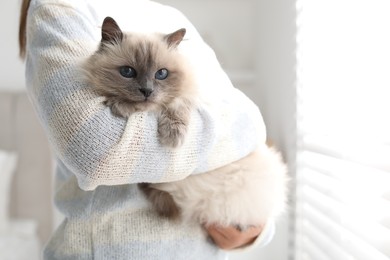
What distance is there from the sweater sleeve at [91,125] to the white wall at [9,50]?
161 cm

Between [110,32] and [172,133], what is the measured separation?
255 mm

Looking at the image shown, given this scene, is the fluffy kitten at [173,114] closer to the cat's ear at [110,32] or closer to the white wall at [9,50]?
the cat's ear at [110,32]

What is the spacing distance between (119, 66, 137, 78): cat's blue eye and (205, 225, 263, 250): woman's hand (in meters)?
0.38

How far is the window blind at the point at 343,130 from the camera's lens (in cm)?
116

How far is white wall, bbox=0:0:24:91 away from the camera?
7.88 ft

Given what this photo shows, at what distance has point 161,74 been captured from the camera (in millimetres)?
946

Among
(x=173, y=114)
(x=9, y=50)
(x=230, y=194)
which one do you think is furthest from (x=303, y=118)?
(x=9, y=50)

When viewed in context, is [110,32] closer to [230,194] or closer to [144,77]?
[144,77]

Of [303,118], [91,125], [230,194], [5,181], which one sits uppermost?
[91,125]

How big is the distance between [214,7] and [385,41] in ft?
4.59

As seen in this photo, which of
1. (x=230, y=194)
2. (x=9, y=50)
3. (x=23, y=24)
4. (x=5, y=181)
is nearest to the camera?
(x=230, y=194)

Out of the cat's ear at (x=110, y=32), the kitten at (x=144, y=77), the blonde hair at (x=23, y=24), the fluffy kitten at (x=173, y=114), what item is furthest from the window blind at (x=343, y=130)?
the blonde hair at (x=23, y=24)

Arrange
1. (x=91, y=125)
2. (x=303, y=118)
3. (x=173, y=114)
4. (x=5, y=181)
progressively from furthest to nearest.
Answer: (x=5, y=181)
(x=303, y=118)
(x=173, y=114)
(x=91, y=125)

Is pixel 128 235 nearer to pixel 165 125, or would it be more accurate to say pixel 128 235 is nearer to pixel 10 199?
pixel 165 125
